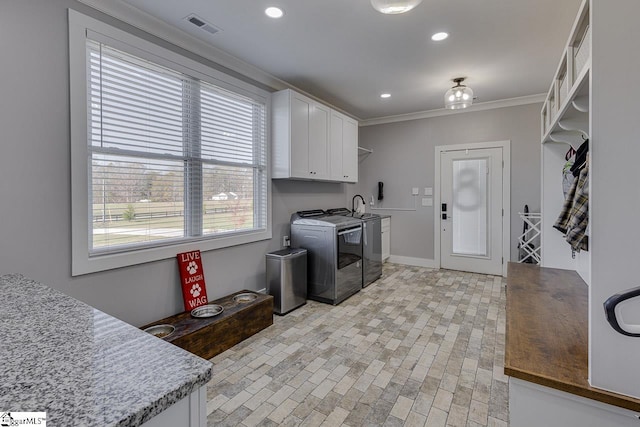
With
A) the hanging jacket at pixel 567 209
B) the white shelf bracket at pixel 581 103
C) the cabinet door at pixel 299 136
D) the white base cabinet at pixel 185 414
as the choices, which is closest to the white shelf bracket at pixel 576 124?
the hanging jacket at pixel 567 209

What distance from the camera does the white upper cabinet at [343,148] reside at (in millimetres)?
4242

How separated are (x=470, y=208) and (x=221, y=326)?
13.5ft

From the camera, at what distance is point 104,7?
213cm

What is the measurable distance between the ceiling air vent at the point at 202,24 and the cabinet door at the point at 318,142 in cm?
147

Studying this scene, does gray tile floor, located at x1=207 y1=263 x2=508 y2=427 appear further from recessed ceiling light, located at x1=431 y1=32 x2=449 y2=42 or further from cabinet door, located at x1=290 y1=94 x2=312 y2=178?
recessed ceiling light, located at x1=431 y1=32 x2=449 y2=42

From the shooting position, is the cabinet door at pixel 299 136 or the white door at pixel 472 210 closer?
the cabinet door at pixel 299 136

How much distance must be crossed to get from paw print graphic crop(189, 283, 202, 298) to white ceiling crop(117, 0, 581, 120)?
2.21m

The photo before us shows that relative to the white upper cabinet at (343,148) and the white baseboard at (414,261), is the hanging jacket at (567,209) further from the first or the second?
the white baseboard at (414,261)

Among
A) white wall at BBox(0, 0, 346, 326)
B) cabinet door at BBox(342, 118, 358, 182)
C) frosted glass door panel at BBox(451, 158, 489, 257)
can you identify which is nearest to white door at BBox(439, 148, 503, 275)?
frosted glass door panel at BBox(451, 158, 489, 257)

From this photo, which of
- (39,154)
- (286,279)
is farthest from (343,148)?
(39,154)

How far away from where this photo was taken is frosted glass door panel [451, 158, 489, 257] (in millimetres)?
4719

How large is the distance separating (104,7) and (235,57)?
1.15m

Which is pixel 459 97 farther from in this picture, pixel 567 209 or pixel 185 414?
pixel 185 414

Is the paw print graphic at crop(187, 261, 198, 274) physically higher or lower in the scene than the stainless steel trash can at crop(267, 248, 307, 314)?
higher
